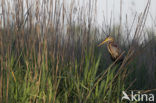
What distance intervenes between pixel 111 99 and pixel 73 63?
53 cm

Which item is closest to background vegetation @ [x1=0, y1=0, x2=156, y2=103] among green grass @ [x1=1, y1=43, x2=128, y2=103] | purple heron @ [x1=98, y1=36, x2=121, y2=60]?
green grass @ [x1=1, y1=43, x2=128, y2=103]

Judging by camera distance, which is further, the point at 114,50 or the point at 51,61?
the point at 114,50

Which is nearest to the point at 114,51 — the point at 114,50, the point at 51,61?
the point at 114,50

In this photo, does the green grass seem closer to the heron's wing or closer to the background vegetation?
the background vegetation

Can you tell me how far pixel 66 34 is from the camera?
7.79ft

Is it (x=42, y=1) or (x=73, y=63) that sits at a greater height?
(x=42, y=1)

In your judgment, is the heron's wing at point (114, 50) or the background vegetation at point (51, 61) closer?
the background vegetation at point (51, 61)

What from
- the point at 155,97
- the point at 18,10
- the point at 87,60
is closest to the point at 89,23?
the point at 87,60

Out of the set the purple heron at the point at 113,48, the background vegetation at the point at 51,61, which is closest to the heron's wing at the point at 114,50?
the purple heron at the point at 113,48

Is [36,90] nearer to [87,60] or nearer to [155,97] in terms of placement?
[87,60]

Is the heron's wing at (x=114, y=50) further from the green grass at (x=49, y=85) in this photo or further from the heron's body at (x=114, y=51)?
the green grass at (x=49, y=85)

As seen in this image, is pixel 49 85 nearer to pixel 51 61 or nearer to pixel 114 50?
pixel 51 61

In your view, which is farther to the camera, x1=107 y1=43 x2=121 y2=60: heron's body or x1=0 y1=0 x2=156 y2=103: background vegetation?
x1=107 y1=43 x2=121 y2=60: heron's body

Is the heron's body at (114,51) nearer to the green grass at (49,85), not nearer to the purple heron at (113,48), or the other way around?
the purple heron at (113,48)
